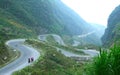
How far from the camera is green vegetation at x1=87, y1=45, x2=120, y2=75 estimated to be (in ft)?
40.2

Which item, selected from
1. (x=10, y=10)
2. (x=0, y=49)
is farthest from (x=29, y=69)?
(x=10, y=10)

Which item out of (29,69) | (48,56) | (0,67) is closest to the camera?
(29,69)

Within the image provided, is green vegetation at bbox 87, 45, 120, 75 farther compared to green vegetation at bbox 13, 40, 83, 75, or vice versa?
green vegetation at bbox 13, 40, 83, 75

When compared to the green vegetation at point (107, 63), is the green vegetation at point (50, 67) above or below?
below

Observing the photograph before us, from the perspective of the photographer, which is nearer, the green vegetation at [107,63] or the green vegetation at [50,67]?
the green vegetation at [107,63]

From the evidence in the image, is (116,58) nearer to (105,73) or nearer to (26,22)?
(105,73)

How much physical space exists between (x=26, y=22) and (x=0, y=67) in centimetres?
13881

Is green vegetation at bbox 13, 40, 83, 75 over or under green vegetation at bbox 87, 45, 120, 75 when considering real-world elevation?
under

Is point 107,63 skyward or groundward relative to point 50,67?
skyward

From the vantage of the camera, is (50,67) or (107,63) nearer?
(107,63)

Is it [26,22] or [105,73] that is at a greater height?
[26,22]

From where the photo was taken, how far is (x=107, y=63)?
485 inches

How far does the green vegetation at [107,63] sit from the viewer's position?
12266 millimetres

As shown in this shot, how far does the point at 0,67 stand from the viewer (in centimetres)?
5638
